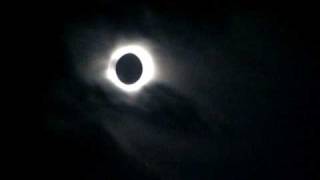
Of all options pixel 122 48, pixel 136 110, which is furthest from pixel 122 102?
pixel 122 48

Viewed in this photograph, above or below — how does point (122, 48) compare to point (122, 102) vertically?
above

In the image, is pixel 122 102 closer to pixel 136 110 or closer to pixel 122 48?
pixel 136 110

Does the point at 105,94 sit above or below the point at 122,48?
below

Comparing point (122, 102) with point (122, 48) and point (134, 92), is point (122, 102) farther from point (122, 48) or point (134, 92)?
point (122, 48)
